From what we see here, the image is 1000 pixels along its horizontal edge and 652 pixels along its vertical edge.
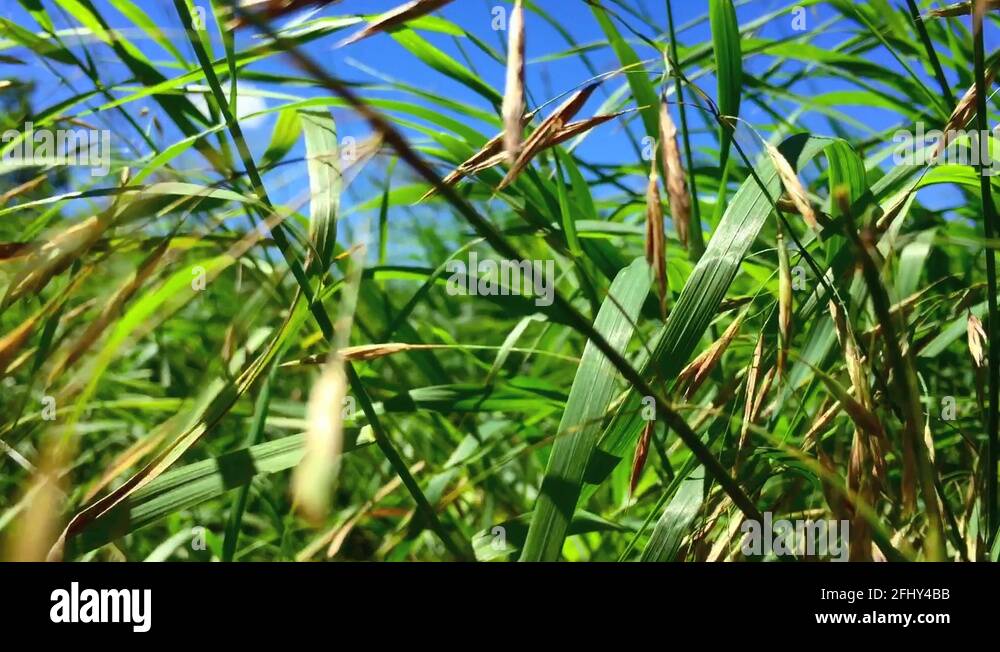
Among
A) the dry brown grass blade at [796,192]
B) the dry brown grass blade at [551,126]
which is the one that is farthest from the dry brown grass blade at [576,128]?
the dry brown grass blade at [796,192]

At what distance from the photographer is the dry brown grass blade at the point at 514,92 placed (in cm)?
37

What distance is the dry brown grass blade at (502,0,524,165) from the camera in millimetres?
372

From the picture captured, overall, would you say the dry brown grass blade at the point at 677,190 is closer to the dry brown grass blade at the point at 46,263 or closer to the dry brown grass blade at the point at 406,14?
the dry brown grass blade at the point at 406,14

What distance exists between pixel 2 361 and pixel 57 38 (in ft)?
2.18

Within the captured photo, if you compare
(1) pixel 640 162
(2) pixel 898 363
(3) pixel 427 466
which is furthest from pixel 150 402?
(2) pixel 898 363

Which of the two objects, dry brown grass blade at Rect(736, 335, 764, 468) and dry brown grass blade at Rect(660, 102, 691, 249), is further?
dry brown grass blade at Rect(736, 335, 764, 468)

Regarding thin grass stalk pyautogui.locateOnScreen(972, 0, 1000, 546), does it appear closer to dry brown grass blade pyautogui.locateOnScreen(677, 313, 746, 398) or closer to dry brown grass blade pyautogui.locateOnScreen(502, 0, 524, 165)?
dry brown grass blade pyautogui.locateOnScreen(677, 313, 746, 398)

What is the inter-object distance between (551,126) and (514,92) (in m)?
0.13

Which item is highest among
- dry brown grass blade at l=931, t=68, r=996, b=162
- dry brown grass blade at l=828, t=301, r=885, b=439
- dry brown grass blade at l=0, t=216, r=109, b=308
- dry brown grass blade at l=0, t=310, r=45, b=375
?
dry brown grass blade at l=931, t=68, r=996, b=162

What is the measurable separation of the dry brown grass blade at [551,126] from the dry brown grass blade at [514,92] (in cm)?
7

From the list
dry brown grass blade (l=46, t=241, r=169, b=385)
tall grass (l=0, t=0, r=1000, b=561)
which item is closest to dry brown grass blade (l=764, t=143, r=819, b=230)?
tall grass (l=0, t=0, r=1000, b=561)

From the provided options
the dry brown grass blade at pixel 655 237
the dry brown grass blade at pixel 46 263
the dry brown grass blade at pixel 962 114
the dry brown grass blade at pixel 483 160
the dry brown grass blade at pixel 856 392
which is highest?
the dry brown grass blade at pixel 962 114

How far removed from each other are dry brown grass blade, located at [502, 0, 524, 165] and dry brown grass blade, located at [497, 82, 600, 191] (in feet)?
0.24
